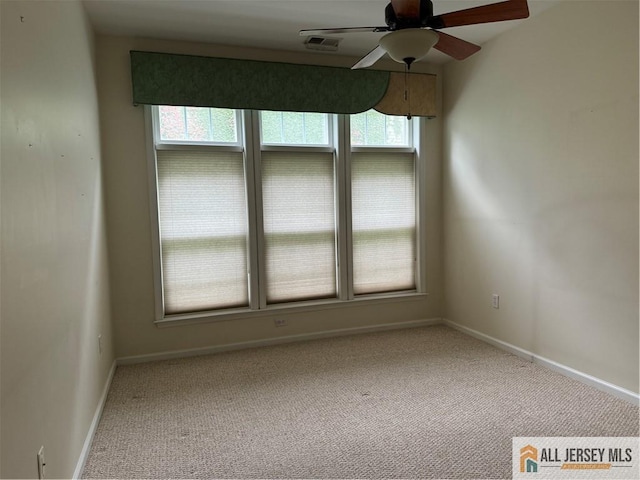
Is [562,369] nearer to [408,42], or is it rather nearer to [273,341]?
[273,341]

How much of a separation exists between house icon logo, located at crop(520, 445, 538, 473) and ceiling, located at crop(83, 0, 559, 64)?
2.85m

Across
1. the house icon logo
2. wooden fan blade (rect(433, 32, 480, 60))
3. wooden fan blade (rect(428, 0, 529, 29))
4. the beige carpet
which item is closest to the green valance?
wooden fan blade (rect(433, 32, 480, 60))

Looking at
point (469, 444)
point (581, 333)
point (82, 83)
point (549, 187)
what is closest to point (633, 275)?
point (581, 333)

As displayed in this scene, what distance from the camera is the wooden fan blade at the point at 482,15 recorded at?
6.74 ft

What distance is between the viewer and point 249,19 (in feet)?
10.5

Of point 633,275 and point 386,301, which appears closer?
point 633,275

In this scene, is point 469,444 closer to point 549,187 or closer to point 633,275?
point 633,275

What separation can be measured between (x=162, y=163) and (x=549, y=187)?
3.10 meters

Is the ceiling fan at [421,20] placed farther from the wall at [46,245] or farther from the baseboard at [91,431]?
the baseboard at [91,431]

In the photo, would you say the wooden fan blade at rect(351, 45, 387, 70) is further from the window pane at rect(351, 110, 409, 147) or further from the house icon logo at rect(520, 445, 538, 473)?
the house icon logo at rect(520, 445, 538, 473)

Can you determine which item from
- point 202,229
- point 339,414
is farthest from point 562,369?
point 202,229

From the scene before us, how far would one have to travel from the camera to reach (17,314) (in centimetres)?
138

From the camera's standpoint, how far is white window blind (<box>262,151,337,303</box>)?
3920mm

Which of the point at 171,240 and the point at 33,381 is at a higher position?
the point at 171,240
